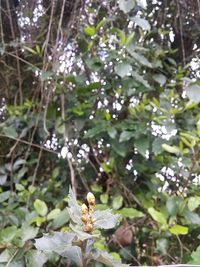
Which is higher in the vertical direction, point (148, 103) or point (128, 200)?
point (148, 103)

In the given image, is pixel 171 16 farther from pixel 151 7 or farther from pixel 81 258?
pixel 81 258

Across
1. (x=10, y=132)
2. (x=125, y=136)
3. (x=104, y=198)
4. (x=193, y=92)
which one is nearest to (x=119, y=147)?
(x=125, y=136)

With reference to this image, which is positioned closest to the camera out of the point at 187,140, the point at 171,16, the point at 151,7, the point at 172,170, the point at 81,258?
the point at 81,258

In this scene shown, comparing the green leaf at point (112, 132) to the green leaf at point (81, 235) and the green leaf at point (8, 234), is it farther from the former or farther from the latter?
the green leaf at point (81, 235)

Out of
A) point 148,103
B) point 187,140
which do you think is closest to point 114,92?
point 148,103

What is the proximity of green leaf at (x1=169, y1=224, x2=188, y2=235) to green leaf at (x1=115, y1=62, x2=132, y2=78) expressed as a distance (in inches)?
16.3

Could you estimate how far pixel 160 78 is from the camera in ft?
4.54

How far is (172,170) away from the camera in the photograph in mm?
1298

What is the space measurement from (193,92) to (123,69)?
19cm

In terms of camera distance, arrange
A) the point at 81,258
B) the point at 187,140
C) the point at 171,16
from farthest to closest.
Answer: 1. the point at 171,16
2. the point at 187,140
3. the point at 81,258

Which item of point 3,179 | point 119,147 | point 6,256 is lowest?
point 6,256

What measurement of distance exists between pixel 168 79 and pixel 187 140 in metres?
0.41

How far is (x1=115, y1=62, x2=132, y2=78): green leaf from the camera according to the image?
120 cm

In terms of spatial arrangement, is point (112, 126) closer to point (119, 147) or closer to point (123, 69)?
point (119, 147)
